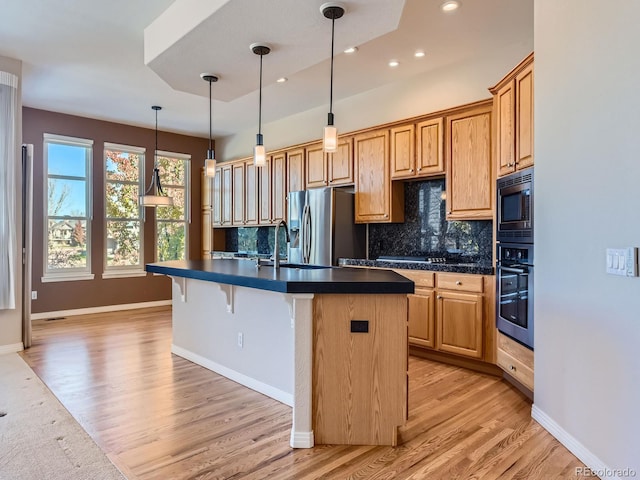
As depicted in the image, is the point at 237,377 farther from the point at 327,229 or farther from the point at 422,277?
the point at 327,229

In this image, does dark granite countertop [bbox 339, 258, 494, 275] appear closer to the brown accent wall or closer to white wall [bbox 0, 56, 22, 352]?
white wall [bbox 0, 56, 22, 352]

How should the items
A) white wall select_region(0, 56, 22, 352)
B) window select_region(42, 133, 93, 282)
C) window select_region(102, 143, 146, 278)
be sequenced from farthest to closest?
window select_region(102, 143, 146, 278) < window select_region(42, 133, 93, 282) < white wall select_region(0, 56, 22, 352)

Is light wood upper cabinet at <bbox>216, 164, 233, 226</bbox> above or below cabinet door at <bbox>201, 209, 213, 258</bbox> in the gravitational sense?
above

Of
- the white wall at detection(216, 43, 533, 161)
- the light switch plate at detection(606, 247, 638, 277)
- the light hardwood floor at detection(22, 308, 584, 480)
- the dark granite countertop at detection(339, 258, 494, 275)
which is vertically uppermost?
the white wall at detection(216, 43, 533, 161)

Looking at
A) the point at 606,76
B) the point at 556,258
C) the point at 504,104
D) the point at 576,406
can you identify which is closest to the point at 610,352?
the point at 576,406

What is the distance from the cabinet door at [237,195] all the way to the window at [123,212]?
5.02ft

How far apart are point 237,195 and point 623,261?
18.3 feet

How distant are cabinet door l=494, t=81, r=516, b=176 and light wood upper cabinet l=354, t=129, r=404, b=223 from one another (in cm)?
134

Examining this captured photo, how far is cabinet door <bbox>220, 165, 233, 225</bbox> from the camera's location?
Result: 6828 mm

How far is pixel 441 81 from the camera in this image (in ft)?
14.4

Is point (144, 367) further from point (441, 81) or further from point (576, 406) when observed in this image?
point (441, 81)

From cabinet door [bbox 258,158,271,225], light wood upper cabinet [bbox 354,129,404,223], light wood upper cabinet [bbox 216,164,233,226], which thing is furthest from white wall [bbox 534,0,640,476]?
light wood upper cabinet [bbox 216,164,233,226]

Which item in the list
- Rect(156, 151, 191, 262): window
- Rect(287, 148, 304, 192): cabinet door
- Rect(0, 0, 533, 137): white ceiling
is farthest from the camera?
Rect(156, 151, 191, 262): window

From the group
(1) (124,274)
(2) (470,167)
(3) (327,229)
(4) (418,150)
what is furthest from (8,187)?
(2) (470,167)
